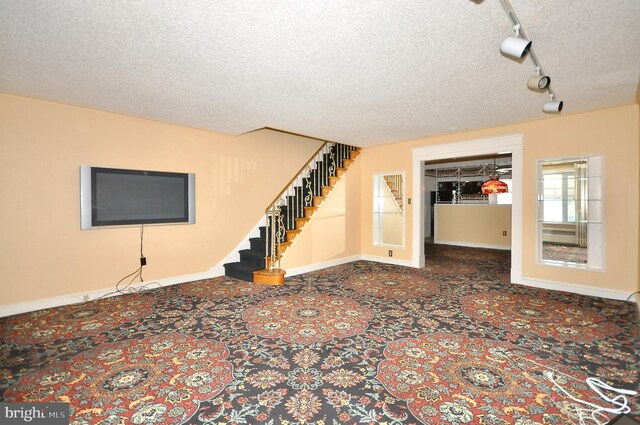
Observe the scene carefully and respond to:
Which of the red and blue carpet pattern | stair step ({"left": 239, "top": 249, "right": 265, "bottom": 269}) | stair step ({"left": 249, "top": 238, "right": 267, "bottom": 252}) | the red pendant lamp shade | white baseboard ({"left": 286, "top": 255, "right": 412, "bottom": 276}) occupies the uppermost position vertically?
the red pendant lamp shade

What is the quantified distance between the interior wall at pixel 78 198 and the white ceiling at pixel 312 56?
0.36 metres

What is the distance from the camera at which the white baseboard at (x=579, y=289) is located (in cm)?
411

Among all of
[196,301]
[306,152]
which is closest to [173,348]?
[196,301]

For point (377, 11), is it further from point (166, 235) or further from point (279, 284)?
point (166, 235)

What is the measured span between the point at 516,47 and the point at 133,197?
4698mm

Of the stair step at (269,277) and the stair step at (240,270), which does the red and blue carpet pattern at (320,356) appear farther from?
the stair step at (240,270)

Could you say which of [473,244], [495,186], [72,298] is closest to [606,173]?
[495,186]

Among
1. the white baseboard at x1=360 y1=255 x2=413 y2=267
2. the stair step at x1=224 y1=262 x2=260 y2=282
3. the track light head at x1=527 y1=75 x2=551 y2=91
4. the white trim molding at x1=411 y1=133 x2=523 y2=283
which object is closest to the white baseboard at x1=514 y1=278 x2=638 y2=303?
the white trim molding at x1=411 y1=133 x2=523 y2=283

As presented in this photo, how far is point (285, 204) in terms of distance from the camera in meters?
6.37

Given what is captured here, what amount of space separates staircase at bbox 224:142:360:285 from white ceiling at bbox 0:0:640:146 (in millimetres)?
2001

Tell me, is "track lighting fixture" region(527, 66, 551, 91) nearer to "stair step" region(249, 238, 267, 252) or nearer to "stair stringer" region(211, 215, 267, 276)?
"stair step" region(249, 238, 267, 252)

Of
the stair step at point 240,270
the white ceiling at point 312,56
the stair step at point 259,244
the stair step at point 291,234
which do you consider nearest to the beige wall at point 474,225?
the white ceiling at point 312,56

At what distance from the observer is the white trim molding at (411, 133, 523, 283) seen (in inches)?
193

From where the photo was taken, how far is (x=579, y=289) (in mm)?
4379
